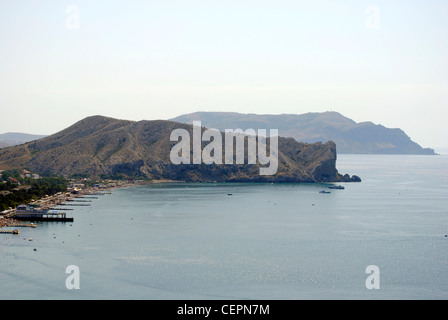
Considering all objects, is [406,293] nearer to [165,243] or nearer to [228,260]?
[228,260]

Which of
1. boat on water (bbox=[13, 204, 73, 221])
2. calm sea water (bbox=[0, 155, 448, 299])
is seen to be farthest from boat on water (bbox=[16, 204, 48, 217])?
calm sea water (bbox=[0, 155, 448, 299])
